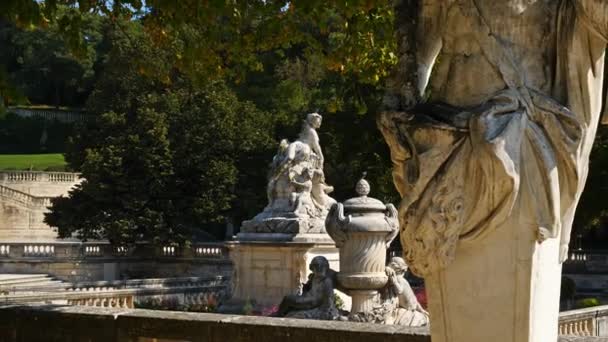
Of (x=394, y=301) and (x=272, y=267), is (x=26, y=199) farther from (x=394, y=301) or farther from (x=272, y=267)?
(x=394, y=301)

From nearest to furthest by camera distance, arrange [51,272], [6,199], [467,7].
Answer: [467,7] < [51,272] < [6,199]

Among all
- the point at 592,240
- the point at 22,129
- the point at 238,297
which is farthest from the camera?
the point at 22,129

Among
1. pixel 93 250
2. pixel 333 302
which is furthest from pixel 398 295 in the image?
pixel 93 250

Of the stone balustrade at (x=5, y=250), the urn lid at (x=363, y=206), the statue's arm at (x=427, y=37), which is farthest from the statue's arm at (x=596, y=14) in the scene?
the stone balustrade at (x=5, y=250)

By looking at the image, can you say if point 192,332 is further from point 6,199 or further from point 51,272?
point 6,199

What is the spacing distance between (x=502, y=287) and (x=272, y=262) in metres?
16.8

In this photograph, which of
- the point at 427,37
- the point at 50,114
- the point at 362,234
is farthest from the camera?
the point at 50,114

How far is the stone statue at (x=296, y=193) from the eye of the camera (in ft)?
66.6

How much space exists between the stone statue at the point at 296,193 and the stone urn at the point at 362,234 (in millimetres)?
4456

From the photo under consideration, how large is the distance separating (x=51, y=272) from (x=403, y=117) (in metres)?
37.8

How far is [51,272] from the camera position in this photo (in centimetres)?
4006

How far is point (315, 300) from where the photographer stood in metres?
14.2

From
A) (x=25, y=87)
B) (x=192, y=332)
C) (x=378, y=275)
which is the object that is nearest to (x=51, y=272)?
(x=378, y=275)

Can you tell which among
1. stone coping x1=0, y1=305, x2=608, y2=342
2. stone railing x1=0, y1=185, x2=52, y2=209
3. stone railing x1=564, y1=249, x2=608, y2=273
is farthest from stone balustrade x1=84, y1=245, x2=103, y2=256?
stone coping x1=0, y1=305, x2=608, y2=342
